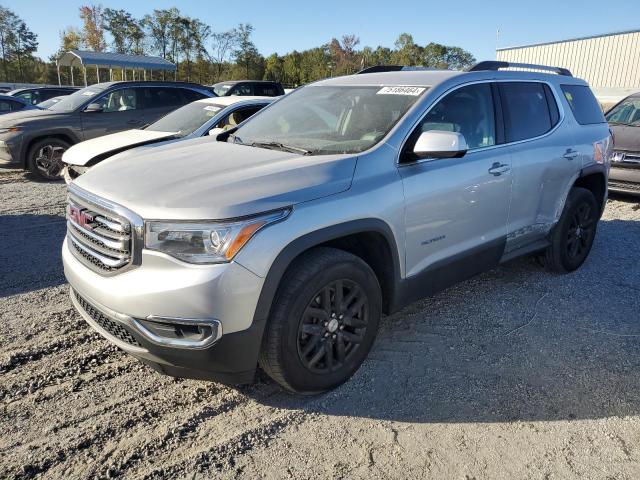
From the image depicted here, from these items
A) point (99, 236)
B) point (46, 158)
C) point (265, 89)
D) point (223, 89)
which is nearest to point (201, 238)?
point (99, 236)

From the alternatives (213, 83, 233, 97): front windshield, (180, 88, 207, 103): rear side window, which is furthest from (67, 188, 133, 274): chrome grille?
(213, 83, 233, 97): front windshield

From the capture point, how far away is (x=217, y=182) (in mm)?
2729

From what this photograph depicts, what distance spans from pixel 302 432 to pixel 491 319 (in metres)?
1.99

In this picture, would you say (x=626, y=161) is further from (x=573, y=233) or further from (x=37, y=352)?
(x=37, y=352)

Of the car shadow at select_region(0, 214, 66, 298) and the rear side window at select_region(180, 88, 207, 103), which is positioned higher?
the rear side window at select_region(180, 88, 207, 103)

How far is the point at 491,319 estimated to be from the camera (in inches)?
159

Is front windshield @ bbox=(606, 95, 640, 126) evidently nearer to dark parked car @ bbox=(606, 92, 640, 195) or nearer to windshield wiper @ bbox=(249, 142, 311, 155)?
dark parked car @ bbox=(606, 92, 640, 195)

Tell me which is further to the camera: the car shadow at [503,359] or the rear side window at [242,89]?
the rear side window at [242,89]

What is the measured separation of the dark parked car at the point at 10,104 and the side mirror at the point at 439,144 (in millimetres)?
11740

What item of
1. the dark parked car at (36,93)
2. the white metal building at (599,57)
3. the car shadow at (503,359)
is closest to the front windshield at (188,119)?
the car shadow at (503,359)

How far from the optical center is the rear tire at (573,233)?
15.5 ft

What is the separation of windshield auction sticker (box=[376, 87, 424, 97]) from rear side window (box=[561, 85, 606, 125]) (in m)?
2.10

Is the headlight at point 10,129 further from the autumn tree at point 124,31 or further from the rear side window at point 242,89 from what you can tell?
the autumn tree at point 124,31

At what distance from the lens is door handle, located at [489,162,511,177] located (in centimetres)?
374
